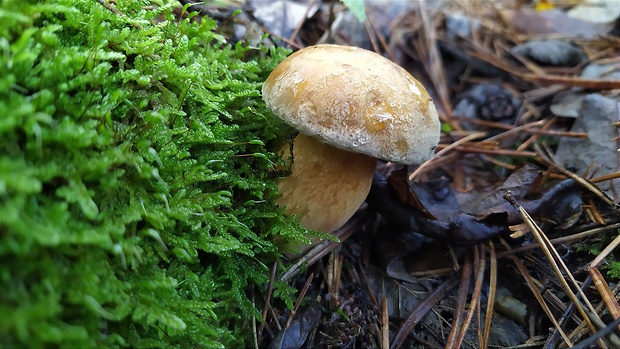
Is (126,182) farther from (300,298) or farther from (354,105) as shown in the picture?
(300,298)

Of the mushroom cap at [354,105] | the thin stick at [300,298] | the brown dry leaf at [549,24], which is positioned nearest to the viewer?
the mushroom cap at [354,105]

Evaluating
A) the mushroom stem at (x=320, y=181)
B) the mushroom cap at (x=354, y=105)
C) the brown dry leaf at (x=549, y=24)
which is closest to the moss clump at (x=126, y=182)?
the mushroom stem at (x=320, y=181)

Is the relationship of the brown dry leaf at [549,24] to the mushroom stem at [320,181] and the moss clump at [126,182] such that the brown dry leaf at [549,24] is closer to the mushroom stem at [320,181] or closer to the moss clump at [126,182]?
the mushroom stem at [320,181]

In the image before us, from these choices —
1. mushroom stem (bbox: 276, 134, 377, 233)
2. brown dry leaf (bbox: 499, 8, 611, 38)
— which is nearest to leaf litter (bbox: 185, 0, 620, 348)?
mushroom stem (bbox: 276, 134, 377, 233)

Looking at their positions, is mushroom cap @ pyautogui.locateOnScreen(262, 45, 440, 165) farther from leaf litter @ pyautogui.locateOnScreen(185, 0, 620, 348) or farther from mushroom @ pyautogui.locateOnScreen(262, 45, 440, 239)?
leaf litter @ pyautogui.locateOnScreen(185, 0, 620, 348)

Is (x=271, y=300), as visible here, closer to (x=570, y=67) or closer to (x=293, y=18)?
(x=293, y=18)

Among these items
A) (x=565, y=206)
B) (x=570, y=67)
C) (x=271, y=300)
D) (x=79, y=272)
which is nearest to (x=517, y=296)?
(x=565, y=206)
